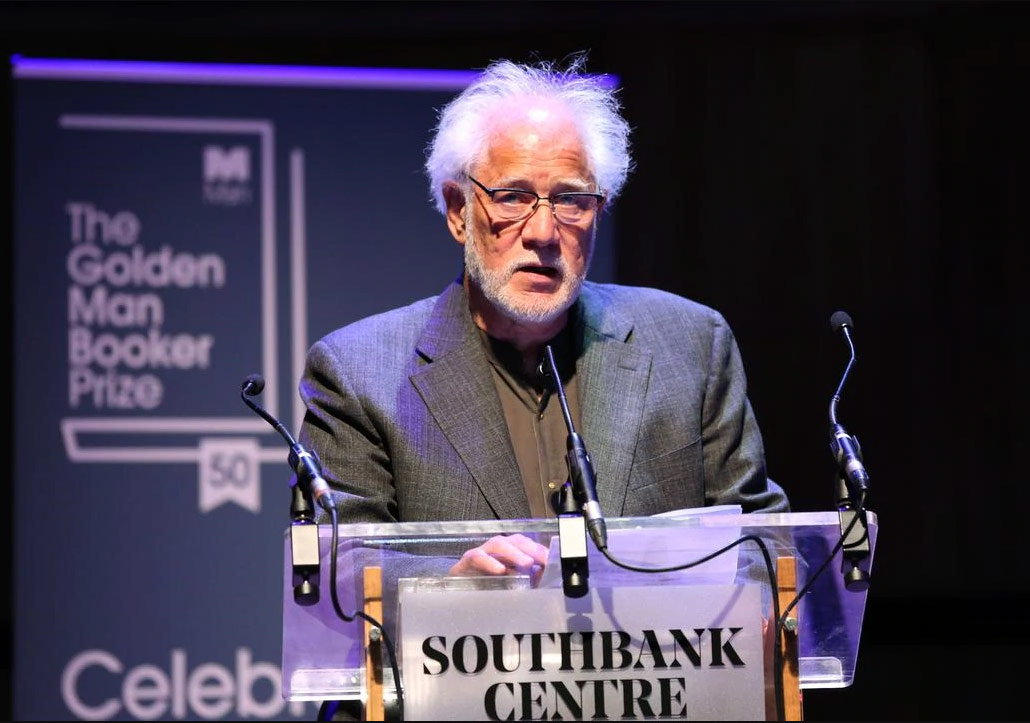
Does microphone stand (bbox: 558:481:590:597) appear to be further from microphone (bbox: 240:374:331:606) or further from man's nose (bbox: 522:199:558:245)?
man's nose (bbox: 522:199:558:245)

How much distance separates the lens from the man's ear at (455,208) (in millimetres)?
2793

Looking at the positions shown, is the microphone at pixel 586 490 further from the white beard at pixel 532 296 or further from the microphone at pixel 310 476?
the white beard at pixel 532 296

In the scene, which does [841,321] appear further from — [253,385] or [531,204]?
[253,385]

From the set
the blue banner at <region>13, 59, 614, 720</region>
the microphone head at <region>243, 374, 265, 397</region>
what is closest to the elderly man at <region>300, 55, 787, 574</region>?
the microphone head at <region>243, 374, 265, 397</region>

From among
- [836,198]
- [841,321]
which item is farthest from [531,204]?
[836,198]

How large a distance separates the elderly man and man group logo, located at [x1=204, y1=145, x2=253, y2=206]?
1.44 m

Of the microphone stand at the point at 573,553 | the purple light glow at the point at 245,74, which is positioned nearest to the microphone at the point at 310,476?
the microphone stand at the point at 573,553

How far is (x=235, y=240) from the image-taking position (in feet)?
13.4

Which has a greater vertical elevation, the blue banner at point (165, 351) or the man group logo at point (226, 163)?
the man group logo at point (226, 163)

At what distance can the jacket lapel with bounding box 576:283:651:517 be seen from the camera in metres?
2.56

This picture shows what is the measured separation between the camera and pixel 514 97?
8.94ft

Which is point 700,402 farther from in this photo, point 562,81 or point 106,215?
point 106,215

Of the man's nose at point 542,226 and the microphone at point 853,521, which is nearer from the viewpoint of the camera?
the microphone at point 853,521

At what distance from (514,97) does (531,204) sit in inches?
10.5
